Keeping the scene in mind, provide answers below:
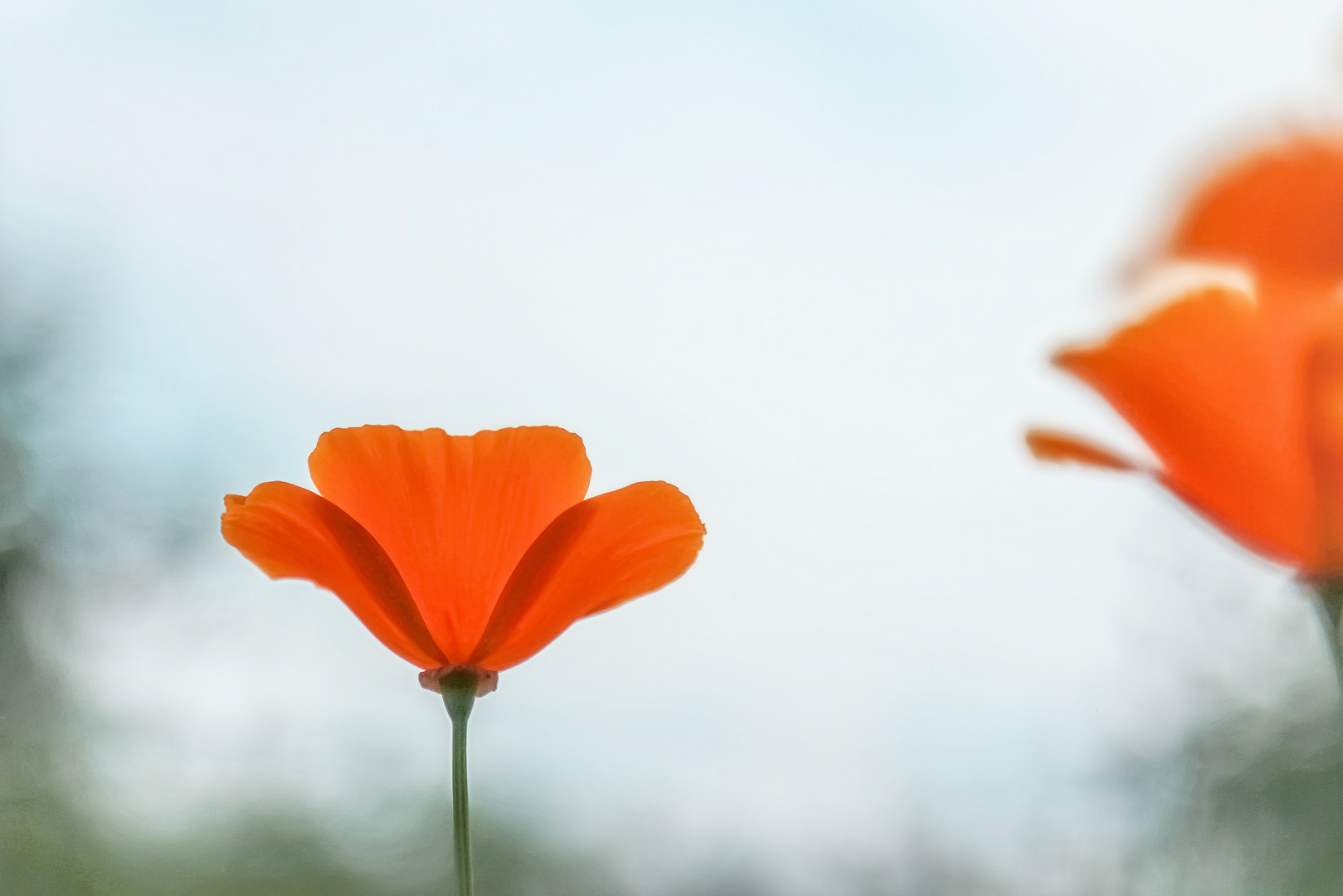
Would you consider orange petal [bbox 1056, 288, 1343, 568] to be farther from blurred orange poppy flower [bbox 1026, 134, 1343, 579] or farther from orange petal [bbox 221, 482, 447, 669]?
orange petal [bbox 221, 482, 447, 669]

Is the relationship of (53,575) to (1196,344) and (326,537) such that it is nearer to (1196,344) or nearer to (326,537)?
(326,537)

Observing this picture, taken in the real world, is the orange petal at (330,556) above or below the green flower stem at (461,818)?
above

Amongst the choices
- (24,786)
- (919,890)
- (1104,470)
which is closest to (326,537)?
(1104,470)

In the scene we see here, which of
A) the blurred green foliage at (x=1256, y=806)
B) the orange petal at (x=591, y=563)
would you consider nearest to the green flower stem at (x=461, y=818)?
the orange petal at (x=591, y=563)

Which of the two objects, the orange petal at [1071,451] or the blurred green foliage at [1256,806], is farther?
the blurred green foliage at [1256,806]

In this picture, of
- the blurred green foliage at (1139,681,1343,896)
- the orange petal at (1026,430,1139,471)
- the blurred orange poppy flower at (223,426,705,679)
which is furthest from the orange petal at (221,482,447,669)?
the blurred green foliage at (1139,681,1343,896)

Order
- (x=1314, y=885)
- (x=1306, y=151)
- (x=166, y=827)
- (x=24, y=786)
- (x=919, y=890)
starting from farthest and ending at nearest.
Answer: (x=166, y=827) < (x=24, y=786) < (x=919, y=890) < (x=1314, y=885) < (x=1306, y=151)

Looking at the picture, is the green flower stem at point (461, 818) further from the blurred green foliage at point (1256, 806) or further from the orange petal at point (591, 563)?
the blurred green foliage at point (1256, 806)
